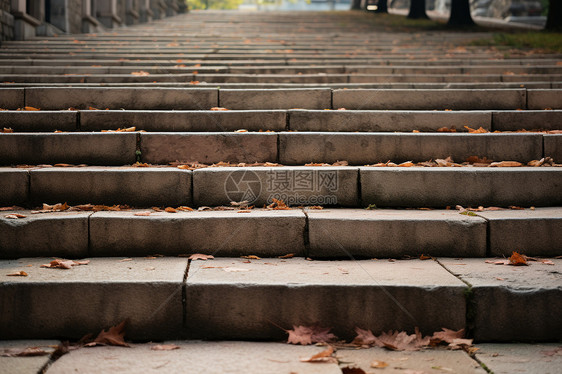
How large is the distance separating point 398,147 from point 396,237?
1398 mm

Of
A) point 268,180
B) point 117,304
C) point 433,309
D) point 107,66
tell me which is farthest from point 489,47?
point 117,304

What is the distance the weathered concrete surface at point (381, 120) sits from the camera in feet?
16.7

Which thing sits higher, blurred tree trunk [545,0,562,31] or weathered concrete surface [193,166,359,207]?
blurred tree trunk [545,0,562,31]

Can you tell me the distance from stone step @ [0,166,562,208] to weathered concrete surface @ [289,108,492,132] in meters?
1.16

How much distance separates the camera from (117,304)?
9.29 feet

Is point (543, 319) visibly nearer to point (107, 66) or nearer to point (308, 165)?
point (308, 165)

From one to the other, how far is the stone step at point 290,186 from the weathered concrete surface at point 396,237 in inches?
21.7

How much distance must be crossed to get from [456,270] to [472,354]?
0.60 meters

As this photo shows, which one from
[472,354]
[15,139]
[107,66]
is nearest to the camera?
[472,354]

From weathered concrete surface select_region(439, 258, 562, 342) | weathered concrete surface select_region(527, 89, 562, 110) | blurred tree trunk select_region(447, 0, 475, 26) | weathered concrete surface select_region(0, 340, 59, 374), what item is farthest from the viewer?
blurred tree trunk select_region(447, 0, 475, 26)

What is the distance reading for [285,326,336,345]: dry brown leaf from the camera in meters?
2.75

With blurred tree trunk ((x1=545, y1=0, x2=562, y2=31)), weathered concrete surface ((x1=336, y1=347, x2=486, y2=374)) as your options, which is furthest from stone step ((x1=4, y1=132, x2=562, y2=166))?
blurred tree trunk ((x1=545, y1=0, x2=562, y2=31))

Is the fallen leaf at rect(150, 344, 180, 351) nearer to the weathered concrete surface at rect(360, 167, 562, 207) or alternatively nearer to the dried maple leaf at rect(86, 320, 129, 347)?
the dried maple leaf at rect(86, 320, 129, 347)

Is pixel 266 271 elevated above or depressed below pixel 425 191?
below
